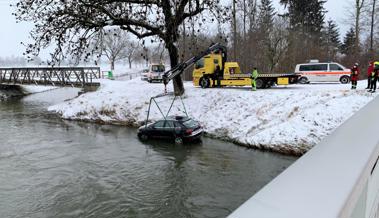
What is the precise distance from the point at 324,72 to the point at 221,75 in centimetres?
883

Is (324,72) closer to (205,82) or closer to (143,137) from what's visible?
(205,82)

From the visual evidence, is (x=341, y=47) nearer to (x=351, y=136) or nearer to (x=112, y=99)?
(x=112, y=99)

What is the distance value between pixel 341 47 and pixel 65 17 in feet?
165

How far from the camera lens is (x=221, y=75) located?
2969cm

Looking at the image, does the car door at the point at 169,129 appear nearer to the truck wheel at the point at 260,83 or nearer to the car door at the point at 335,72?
the truck wheel at the point at 260,83

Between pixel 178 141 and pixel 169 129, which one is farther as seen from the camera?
pixel 169 129

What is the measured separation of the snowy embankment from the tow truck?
1.15 meters

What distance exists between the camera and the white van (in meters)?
29.5

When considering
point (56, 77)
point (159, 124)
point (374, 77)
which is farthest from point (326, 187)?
point (56, 77)

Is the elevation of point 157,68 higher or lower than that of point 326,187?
higher

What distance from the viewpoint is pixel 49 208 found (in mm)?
12344

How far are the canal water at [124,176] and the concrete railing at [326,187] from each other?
9872 mm

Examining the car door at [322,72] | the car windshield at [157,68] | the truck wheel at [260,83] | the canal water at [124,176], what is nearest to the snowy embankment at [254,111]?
the canal water at [124,176]

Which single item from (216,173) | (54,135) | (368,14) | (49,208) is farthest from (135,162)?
(368,14)
